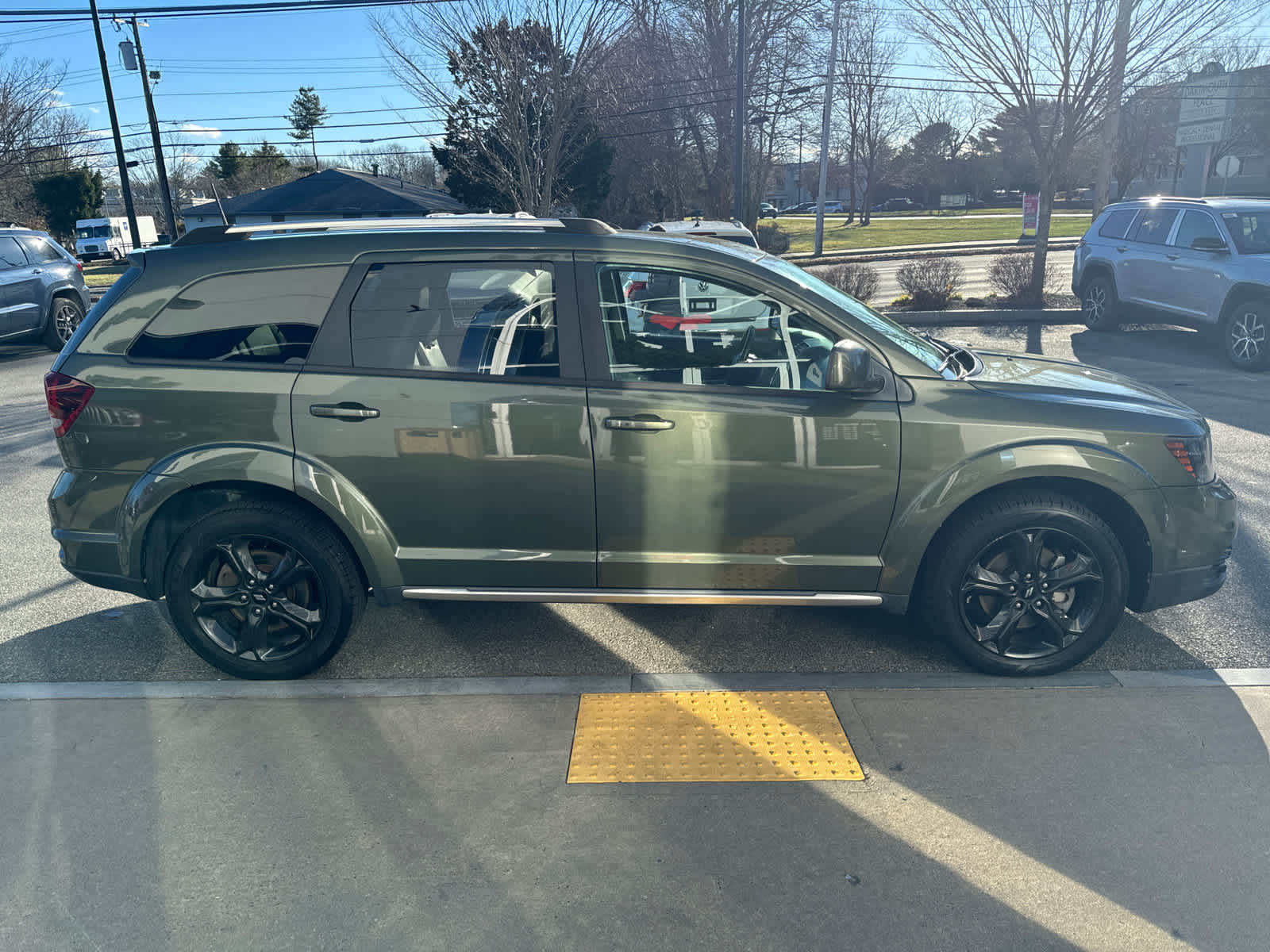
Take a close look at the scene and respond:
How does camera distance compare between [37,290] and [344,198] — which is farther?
[344,198]

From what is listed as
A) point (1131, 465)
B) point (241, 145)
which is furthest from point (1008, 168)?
point (1131, 465)

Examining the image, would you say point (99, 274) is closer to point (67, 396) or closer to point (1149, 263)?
point (1149, 263)

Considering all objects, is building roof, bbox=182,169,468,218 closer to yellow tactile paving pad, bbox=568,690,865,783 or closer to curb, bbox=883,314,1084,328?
curb, bbox=883,314,1084,328

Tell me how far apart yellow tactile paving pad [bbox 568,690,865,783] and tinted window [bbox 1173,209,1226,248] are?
9884 millimetres

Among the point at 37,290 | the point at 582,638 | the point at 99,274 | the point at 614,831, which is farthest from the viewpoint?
the point at 99,274

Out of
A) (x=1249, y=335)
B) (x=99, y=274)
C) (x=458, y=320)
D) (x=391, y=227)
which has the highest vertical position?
(x=391, y=227)

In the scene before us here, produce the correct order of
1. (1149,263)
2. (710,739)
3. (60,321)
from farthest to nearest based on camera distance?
1. (60,321)
2. (1149,263)
3. (710,739)

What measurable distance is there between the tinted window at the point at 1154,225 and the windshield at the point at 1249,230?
30.5 inches

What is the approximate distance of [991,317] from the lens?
13.9 meters

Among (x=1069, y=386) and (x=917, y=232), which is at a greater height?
(x=1069, y=386)

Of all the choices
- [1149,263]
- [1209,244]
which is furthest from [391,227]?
[1149,263]

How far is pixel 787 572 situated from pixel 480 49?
1457 centimetres

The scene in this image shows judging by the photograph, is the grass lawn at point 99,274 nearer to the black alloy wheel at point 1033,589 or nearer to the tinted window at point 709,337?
the tinted window at point 709,337

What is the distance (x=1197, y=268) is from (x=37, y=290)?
1536cm
